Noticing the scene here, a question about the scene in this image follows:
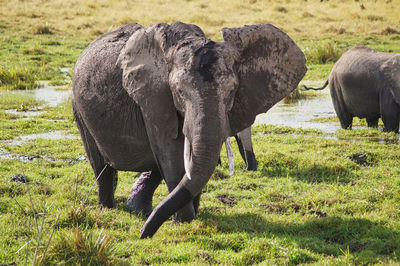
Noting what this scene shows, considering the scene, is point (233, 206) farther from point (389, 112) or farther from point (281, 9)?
point (281, 9)

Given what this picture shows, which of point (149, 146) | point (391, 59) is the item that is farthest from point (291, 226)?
point (391, 59)

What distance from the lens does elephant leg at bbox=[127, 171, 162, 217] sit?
6.15 metres

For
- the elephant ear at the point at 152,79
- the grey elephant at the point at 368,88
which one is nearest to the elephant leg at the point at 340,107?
the grey elephant at the point at 368,88

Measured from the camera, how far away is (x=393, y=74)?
10.7 metres

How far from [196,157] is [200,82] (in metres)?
0.59

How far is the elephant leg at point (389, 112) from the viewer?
34.9ft

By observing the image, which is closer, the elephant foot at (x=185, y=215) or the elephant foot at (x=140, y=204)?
the elephant foot at (x=185, y=215)

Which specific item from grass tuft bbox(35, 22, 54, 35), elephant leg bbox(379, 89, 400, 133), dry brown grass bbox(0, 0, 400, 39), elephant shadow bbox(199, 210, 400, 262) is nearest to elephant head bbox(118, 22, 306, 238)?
elephant shadow bbox(199, 210, 400, 262)

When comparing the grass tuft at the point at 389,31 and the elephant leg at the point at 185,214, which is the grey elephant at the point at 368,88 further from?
the grass tuft at the point at 389,31

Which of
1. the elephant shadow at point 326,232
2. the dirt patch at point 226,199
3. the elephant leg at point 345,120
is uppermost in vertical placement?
the elephant shadow at point 326,232

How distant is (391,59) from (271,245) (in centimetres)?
717

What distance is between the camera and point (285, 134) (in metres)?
10.5

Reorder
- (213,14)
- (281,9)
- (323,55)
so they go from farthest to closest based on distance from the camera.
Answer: (281,9) → (213,14) → (323,55)

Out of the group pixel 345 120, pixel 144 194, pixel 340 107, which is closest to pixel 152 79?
pixel 144 194
